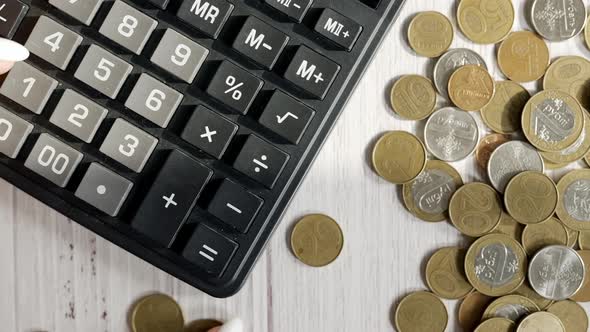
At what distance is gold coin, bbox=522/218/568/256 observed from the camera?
0.44 meters

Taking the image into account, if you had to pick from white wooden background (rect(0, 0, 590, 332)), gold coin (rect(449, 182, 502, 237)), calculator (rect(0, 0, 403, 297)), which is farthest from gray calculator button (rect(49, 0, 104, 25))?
gold coin (rect(449, 182, 502, 237))

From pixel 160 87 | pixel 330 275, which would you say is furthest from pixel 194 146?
pixel 330 275

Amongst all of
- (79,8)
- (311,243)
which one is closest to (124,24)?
(79,8)

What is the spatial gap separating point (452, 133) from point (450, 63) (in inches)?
1.7

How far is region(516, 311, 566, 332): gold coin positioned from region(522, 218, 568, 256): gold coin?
0.04 meters

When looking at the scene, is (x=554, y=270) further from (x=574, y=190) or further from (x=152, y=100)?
(x=152, y=100)

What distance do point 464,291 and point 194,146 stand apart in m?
0.21

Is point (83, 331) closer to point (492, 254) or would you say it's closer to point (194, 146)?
point (194, 146)

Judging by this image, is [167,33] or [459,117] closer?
[167,33]

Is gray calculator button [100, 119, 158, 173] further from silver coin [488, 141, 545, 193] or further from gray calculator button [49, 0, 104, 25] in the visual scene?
silver coin [488, 141, 545, 193]

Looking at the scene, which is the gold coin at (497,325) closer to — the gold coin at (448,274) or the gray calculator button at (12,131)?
the gold coin at (448,274)

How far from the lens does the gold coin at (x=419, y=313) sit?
43cm

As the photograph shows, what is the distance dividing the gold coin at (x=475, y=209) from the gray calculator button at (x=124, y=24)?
0.22m

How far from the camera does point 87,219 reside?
1.11 ft
